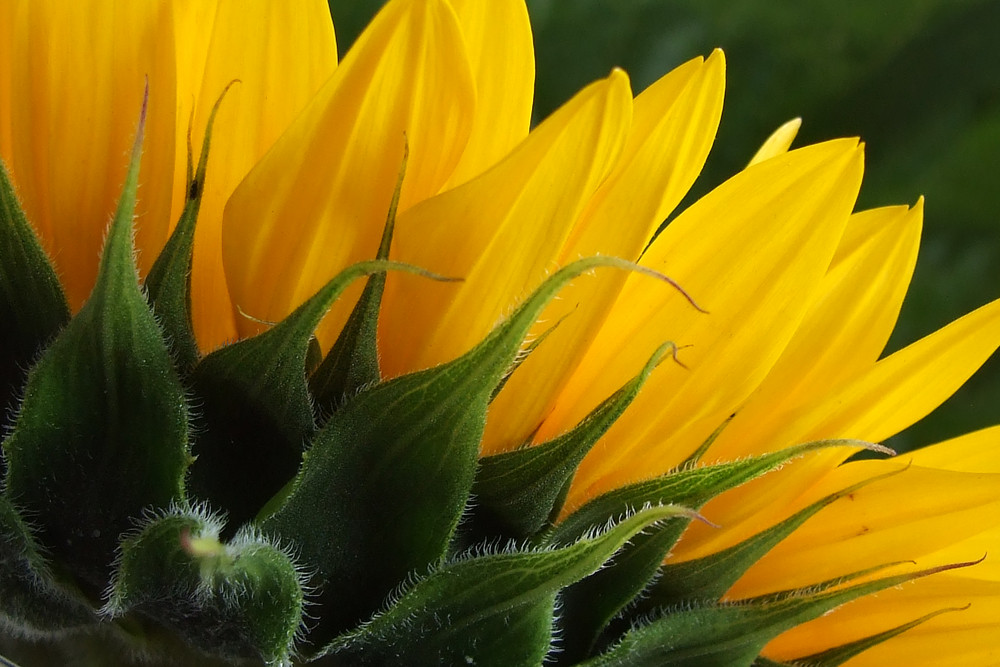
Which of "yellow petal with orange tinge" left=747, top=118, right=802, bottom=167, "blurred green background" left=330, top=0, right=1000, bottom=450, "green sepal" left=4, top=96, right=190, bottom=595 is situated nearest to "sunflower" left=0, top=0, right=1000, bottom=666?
"green sepal" left=4, top=96, right=190, bottom=595

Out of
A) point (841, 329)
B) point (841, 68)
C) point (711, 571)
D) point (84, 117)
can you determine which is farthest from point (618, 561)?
point (841, 68)

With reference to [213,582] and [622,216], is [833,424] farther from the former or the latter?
[213,582]

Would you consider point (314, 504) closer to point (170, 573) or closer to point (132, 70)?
point (170, 573)

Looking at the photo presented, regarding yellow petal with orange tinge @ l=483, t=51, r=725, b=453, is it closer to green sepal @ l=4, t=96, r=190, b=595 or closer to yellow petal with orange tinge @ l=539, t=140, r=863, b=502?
yellow petal with orange tinge @ l=539, t=140, r=863, b=502

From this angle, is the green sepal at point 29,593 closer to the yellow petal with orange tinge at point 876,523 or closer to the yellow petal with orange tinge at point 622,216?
the yellow petal with orange tinge at point 622,216

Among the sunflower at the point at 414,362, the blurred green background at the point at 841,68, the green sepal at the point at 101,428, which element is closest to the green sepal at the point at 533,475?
the sunflower at the point at 414,362
